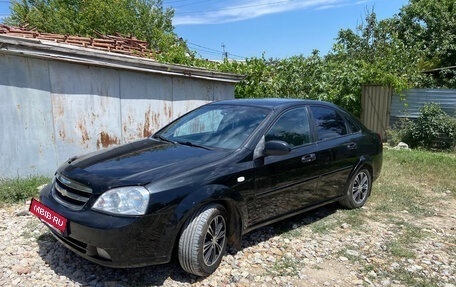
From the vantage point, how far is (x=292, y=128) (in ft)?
13.8

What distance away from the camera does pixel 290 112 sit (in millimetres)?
4246

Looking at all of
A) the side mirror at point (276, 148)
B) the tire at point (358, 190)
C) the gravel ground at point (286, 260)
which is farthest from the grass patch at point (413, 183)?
the side mirror at point (276, 148)

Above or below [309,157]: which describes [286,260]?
below

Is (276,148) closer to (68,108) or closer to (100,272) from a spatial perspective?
(100,272)

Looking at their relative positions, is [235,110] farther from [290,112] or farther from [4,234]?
[4,234]

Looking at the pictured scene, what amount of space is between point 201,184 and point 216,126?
110 centimetres

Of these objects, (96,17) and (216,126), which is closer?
(216,126)

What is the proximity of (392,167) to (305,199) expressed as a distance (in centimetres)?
462

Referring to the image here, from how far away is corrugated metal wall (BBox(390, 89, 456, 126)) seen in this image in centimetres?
1130

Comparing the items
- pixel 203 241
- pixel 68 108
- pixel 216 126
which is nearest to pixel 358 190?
pixel 216 126


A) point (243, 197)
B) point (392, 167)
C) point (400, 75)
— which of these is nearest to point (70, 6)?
point (400, 75)

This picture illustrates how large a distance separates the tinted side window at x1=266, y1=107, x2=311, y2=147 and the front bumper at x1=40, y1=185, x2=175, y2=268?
4.96ft

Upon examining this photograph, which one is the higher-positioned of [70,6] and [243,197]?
[70,6]

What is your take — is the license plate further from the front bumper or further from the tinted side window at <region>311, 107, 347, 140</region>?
the tinted side window at <region>311, 107, 347, 140</region>
